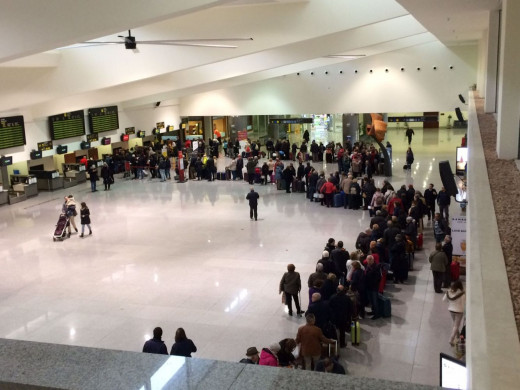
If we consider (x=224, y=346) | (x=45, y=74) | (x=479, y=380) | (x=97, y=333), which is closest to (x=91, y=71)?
(x=45, y=74)

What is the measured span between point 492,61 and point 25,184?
17475 mm

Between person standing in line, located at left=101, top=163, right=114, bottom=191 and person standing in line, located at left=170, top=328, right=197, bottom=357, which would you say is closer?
person standing in line, located at left=170, top=328, right=197, bottom=357

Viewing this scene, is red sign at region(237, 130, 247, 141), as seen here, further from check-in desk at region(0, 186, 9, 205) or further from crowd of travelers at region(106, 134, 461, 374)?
check-in desk at region(0, 186, 9, 205)

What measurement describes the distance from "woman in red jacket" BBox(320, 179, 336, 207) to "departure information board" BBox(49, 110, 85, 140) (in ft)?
41.0

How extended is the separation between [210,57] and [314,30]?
334cm

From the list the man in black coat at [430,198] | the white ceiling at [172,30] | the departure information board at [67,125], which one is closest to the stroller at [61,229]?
the white ceiling at [172,30]

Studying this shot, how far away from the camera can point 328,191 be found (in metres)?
19.0

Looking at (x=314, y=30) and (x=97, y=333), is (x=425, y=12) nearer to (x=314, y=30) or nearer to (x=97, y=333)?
(x=314, y=30)

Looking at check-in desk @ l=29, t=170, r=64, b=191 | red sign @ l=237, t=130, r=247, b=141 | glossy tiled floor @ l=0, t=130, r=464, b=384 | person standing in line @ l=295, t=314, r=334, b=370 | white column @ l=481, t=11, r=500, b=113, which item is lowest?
glossy tiled floor @ l=0, t=130, r=464, b=384

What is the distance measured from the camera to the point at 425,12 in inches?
476

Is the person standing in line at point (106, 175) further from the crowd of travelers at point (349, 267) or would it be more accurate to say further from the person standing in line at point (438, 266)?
the person standing in line at point (438, 266)

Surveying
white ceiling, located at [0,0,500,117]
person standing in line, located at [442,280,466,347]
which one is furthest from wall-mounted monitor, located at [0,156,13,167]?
person standing in line, located at [442,280,466,347]

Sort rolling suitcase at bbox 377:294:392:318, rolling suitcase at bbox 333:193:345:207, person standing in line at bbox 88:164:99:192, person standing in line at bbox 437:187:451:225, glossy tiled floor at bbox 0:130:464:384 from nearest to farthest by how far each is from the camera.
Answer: glossy tiled floor at bbox 0:130:464:384
rolling suitcase at bbox 377:294:392:318
person standing in line at bbox 437:187:451:225
rolling suitcase at bbox 333:193:345:207
person standing in line at bbox 88:164:99:192

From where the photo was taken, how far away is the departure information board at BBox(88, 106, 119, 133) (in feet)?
88.5
